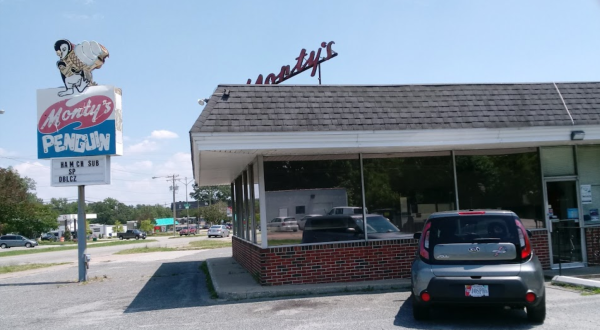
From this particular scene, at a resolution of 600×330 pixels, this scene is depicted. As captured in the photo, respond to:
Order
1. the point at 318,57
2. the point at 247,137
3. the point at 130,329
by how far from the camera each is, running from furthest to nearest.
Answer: the point at 318,57, the point at 247,137, the point at 130,329

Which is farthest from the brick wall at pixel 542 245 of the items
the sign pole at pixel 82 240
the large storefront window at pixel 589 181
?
the sign pole at pixel 82 240

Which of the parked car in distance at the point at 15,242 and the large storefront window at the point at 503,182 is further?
the parked car in distance at the point at 15,242

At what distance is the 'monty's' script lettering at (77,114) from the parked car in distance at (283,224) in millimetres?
6916

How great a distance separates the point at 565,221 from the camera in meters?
13.3

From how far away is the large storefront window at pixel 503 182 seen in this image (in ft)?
42.7

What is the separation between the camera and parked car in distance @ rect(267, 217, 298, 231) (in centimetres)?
1188

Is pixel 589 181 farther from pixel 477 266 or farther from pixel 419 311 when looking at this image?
pixel 419 311

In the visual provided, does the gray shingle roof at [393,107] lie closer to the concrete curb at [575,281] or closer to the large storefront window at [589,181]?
the large storefront window at [589,181]

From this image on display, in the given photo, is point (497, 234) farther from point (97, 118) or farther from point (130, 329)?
point (97, 118)

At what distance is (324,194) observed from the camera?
1220 centimetres

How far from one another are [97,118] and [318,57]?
15.7 metres

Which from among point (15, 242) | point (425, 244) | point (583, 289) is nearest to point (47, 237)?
point (15, 242)

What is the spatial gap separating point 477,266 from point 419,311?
3.54 ft

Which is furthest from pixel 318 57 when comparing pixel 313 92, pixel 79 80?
pixel 313 92
